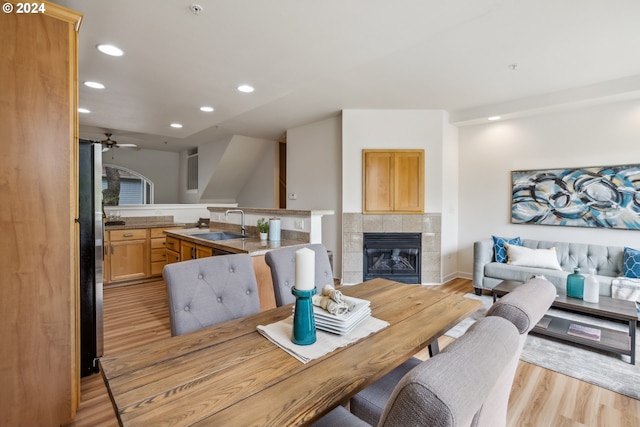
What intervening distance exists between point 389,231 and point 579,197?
93.9 inches

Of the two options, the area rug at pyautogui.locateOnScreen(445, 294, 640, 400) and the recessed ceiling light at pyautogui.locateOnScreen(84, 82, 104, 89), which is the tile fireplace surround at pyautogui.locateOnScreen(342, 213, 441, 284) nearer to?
the area rug at pyautogui.locateOnScreen(445, 294, 640, 400)

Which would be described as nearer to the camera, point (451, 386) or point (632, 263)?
point (451, 386)

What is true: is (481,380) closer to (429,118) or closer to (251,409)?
(251,409)

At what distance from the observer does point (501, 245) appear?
13.5 ft

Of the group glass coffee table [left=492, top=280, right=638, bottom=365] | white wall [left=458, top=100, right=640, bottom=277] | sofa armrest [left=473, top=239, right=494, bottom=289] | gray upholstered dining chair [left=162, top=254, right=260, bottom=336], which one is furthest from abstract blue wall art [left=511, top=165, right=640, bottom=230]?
gray upholstered dining chair [left=162, top=254, right=260, bottom=336]

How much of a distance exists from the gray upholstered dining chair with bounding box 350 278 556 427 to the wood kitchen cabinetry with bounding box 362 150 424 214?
3346 mm

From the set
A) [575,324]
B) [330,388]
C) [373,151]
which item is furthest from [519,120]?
[330,388]

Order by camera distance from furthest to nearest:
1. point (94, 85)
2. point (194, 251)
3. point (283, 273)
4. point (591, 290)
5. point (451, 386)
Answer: point (194, 251) → point (94, 85) → point (591, 290) → point (283, 273) → point (451, 386)

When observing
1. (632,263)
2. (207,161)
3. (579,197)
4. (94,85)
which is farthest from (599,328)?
(207,161)

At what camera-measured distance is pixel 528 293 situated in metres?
0.94

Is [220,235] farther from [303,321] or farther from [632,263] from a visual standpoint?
[632,263]

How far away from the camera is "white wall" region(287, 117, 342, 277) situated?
4.76 meters

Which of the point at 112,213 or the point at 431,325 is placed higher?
the point at 112,213

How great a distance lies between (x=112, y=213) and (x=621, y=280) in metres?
6.57
